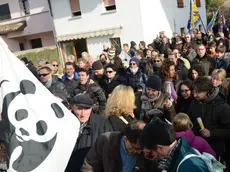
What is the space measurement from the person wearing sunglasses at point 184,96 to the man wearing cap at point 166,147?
2.21 m

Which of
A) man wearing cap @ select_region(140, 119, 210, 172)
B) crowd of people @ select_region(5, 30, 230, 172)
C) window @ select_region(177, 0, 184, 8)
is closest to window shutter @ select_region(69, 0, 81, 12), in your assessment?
window @ select_region(177, 0, 184, 8)

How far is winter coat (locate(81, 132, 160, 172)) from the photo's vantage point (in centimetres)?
261

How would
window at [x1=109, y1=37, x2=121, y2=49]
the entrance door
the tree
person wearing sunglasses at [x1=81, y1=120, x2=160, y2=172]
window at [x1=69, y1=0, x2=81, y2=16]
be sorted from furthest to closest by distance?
the tree → the entrance door → window at [x1=69, y1=0, x2=81, y2=16] → window at [x1=109, y1=37, x2=121, y2=49] → person wearing sunglasses at [x1=81, y1=120, x2=160, y2=172]

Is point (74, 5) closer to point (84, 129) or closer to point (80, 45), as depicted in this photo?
point (80, 45)

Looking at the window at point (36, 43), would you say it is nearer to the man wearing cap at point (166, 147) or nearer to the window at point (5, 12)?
the window at point (5, 12)

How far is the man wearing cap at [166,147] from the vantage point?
7.12 feet

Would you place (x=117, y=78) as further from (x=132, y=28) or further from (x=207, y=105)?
(x=132, y=28)

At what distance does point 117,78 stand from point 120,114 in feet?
8.19

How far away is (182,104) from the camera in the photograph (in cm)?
459

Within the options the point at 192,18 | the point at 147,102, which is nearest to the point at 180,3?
the point at 192,18

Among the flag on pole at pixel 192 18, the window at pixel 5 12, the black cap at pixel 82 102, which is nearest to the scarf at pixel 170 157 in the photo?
the black cap at pixel 82 102

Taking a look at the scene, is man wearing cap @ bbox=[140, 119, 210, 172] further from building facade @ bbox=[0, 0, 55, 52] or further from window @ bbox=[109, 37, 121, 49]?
building facade @ bbox=[0, 0, 55, 52]

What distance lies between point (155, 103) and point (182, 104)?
A: 17.6 inches

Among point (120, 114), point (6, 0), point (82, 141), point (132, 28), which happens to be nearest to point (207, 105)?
point (120, 114)
